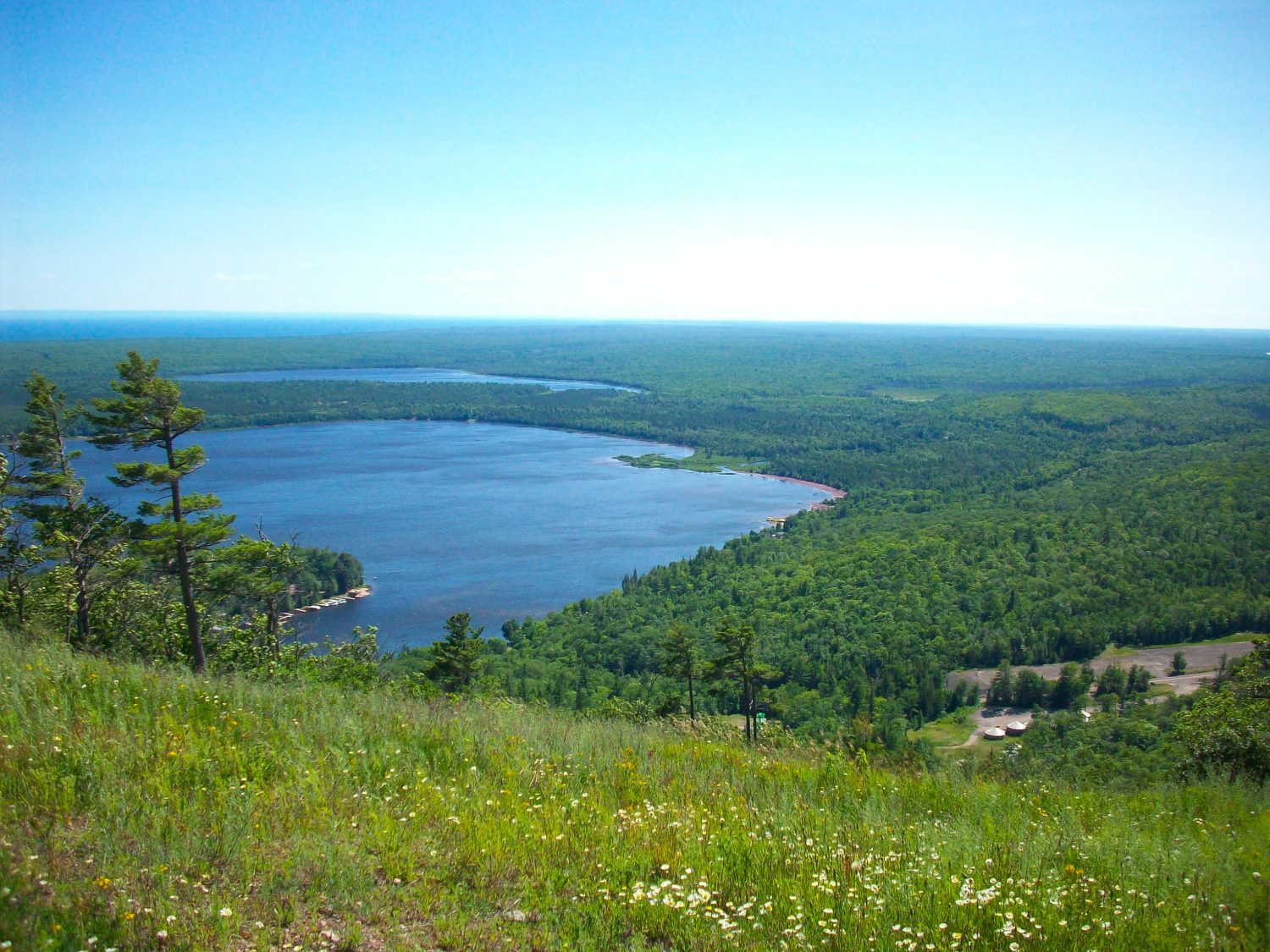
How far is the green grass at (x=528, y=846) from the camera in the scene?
3035mm

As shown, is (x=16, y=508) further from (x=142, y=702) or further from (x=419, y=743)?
(x=419, y=743)

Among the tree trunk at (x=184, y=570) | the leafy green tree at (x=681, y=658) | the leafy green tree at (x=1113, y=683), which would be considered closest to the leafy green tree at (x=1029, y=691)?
the leafy green tree at (x=1113, y=683)

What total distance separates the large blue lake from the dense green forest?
485 centimetres

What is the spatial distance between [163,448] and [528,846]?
9.94 metres

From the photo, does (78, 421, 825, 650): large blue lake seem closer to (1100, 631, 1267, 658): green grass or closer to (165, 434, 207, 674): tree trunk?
(165, 434, 207, 674): tree trunk

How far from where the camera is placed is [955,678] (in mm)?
34125

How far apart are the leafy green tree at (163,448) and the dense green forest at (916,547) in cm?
874

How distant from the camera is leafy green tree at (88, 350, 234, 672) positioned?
11180mm

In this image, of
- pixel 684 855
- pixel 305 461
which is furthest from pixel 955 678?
pixel 305 461

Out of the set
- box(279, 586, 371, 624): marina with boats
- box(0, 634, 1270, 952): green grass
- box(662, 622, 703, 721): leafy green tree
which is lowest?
box(279, 586, 371, 624): marina with boats

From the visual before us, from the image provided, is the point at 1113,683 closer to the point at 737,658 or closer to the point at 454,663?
the point at 737,658

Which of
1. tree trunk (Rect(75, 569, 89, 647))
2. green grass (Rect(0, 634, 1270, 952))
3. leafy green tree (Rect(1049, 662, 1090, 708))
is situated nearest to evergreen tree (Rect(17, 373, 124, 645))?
tree trunk (Rect(75, 569, 89, 647))

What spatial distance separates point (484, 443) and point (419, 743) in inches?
3630

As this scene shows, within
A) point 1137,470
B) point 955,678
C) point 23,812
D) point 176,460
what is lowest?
point 955,678
